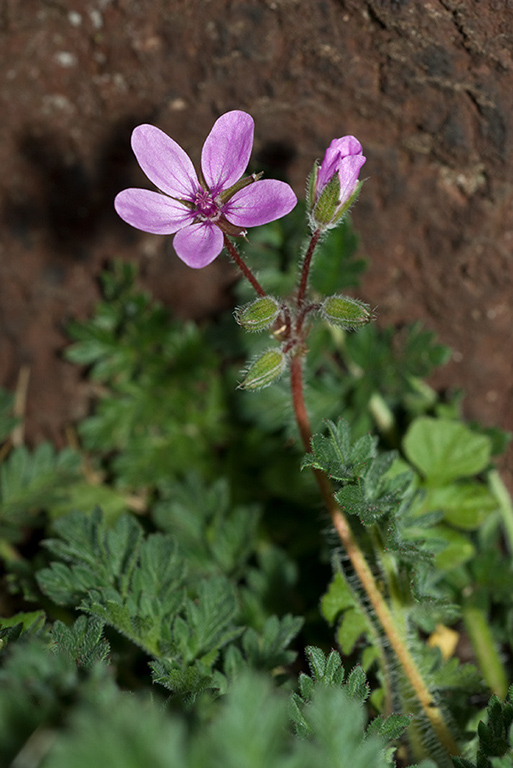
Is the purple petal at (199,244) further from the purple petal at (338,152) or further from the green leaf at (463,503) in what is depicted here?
the green leaf at (463,503)

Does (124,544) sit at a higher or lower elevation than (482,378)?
higher

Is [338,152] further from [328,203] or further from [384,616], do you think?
[384,616]

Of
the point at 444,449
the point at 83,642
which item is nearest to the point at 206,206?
the point at 83,642

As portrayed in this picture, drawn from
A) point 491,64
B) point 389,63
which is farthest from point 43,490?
point 491,64

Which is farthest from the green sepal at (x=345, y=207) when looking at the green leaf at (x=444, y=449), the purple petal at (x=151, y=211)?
the green leaf at (x=444, y=449)

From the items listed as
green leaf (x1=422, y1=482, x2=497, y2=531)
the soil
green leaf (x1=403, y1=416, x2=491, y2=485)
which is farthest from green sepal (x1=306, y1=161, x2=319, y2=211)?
green leaf (x1=422, y1=482, x2=497, y2=531)

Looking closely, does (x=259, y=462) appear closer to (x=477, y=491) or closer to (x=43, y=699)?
(x=477, y=491)
